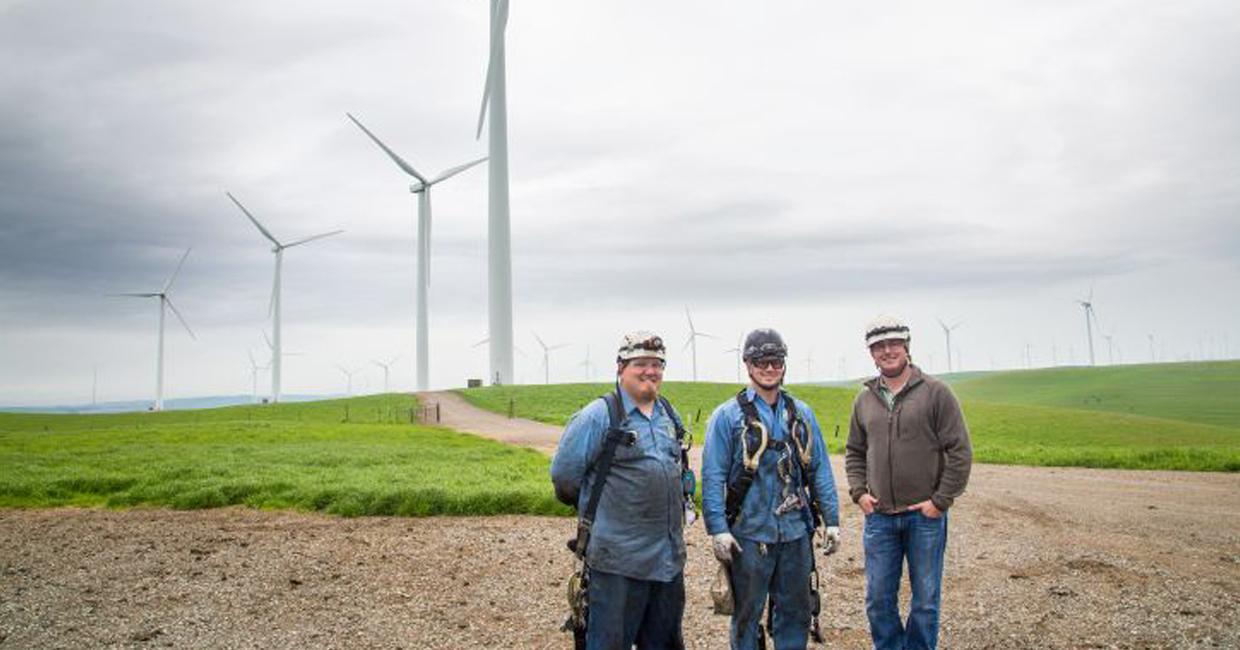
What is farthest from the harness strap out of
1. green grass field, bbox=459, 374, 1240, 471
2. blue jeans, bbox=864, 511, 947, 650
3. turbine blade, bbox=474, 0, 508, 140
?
turbine blade, bbox=474, 0, 508, 140

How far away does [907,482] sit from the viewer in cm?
649

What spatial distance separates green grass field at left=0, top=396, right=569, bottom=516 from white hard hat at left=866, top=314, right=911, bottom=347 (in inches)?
395

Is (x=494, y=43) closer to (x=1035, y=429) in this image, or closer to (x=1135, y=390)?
(x=1035, y=429)

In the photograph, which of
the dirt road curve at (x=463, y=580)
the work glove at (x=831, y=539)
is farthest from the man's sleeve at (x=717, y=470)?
the dirt road curve at (x=463, y=580)

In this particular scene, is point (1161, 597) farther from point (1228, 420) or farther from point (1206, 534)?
point (1228, 420)

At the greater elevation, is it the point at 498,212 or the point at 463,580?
the point at 498,212

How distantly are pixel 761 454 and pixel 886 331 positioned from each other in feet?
5.27

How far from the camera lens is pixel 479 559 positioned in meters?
11.6

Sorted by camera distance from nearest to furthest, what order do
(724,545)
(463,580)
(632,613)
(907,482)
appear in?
(632,613) < (724,545) < (907,482) < (463,580)

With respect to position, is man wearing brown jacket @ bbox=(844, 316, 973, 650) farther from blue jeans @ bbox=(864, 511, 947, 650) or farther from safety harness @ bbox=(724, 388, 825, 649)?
safety harness @ bbox=(724, 388, 825, 649)

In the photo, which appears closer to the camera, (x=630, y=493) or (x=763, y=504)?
(x=630, y=493)

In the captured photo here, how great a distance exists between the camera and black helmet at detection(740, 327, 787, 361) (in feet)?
20.3

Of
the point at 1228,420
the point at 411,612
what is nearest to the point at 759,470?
the point at 411,612

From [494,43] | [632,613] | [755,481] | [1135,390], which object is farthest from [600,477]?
[1135,390]
